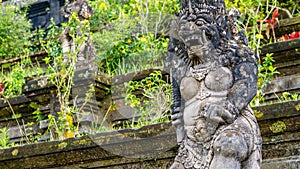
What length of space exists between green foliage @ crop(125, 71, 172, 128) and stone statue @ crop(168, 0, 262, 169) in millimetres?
Answer: 2308

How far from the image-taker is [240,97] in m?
4.06

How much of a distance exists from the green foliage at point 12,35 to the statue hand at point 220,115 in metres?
7.16

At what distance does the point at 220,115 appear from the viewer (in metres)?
4.00

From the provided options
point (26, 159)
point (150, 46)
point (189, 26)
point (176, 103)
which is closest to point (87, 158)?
point (26, 159)

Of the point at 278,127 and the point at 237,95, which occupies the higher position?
the point at 237,95

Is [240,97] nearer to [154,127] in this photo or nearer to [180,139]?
[180,139]

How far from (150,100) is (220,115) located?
3114mm

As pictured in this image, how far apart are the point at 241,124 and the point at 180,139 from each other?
462mm

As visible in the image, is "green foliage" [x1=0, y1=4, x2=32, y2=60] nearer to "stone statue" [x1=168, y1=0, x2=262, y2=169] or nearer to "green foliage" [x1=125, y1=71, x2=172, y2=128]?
"green foliage" [x1=125, y1=71, x2=172, y2=128]

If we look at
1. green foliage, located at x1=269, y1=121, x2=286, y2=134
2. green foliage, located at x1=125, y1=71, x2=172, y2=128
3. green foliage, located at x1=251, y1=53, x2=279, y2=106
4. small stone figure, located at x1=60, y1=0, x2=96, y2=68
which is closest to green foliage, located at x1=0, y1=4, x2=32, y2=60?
small stone figure, located at x1=60, y1=0, x2=96, y2=68

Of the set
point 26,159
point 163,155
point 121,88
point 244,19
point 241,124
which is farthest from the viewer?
point 244,19

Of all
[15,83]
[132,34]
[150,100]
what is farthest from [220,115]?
[132,34]

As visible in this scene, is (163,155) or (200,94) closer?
(200,94)

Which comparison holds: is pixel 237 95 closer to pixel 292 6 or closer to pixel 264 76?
pixel 264 76
